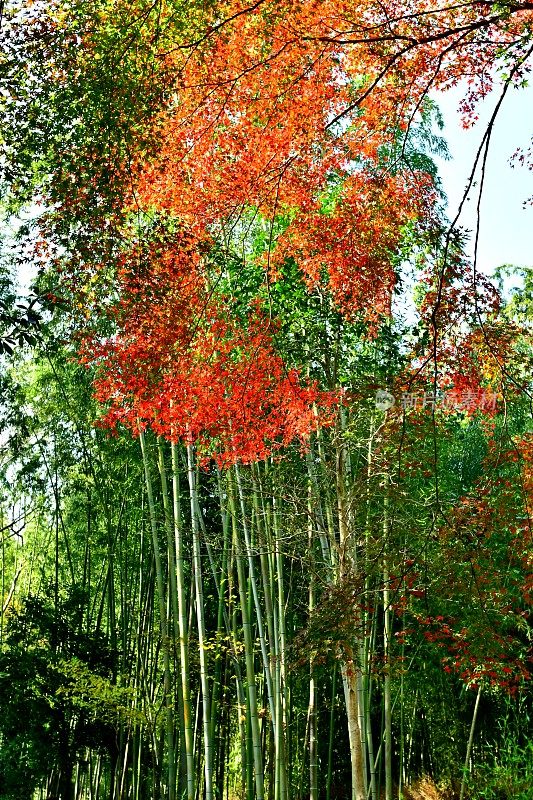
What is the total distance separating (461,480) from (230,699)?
348 cm

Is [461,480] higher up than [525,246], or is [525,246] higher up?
[525,246]

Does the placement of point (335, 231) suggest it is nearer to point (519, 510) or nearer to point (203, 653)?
point (519, 510)

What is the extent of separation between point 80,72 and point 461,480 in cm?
764

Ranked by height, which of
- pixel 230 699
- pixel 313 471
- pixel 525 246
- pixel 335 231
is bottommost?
pixel 230 699

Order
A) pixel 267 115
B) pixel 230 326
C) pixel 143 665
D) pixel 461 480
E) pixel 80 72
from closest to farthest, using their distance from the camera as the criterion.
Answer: pixel 80 72, pixel 267 115, pixel 230 326, pixel 143 665, pixel 461 480

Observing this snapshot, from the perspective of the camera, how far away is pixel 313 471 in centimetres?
657

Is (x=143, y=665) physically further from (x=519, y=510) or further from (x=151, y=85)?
(x=151, y=85)

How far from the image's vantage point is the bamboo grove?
11.4ft

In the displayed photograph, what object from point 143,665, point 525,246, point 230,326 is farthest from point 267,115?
point 143,665

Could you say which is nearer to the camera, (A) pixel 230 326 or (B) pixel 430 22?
(B) pixel 430 22

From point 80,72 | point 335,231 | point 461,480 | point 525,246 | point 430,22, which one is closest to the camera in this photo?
point 430,22

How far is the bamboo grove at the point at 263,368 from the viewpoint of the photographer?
3.47 m

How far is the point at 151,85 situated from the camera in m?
3.54

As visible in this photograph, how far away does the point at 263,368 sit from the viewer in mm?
5465
